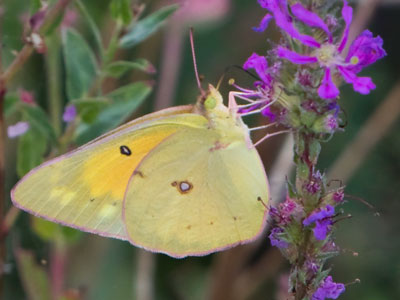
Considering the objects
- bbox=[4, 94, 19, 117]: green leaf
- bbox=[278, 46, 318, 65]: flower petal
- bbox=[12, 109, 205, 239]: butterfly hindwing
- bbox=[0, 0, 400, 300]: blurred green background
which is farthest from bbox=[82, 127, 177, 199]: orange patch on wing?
bbox=[0, 0, 400, 300]: blurred green background

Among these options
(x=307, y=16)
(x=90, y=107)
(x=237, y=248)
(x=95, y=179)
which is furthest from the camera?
(x=237, y=248)

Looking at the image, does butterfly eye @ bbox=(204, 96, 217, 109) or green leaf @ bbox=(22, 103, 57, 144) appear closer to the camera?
butterfly eye @ bbox=(204, 96, 217, 109)

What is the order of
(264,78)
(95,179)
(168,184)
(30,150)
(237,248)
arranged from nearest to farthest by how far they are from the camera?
1. (264,78)
2. (95,179)
3. (168,184)
4. (30,150)
5. (237,248)

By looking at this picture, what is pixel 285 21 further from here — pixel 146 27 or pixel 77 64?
pixel 77 64

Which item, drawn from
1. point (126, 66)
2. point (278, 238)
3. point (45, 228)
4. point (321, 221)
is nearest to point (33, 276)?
point (45, 228)

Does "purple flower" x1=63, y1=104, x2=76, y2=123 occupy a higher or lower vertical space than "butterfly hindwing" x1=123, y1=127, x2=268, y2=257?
higher

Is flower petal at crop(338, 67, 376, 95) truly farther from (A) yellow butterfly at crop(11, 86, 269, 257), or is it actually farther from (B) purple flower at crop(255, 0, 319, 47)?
(A) yellow butterfly at crop(11, 86, 269, 257)

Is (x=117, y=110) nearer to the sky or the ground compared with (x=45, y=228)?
nearer to the sky

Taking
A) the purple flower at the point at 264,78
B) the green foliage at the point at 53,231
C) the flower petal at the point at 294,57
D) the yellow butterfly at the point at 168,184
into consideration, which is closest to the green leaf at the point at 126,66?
the yellow butterfly at the point at 168,184
